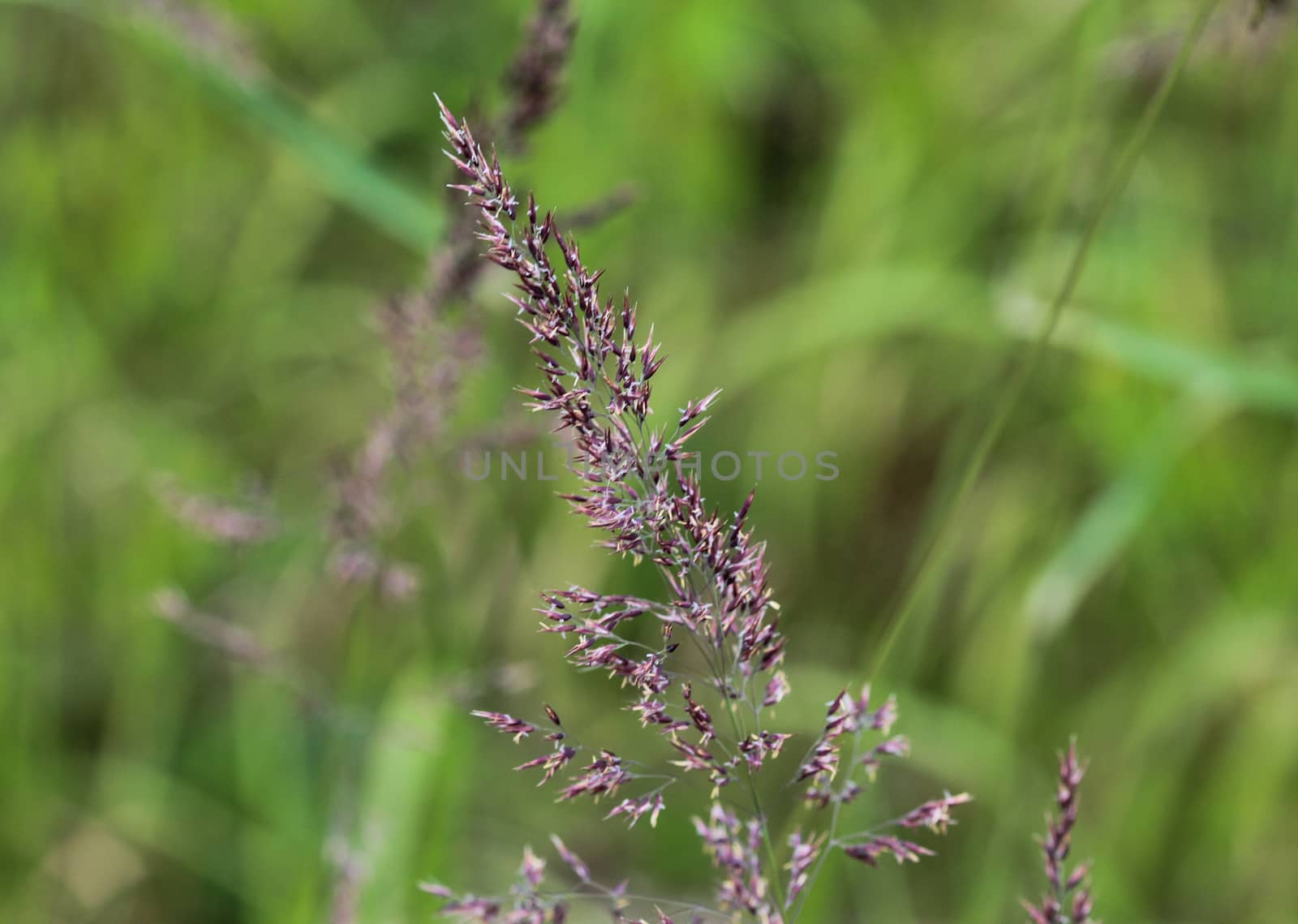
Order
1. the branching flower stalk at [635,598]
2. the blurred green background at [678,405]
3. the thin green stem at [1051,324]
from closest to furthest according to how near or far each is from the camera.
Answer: the branching flower stalk at [635,598] < the thin green stem at [1051,324] < the blurred green background at [678,405]

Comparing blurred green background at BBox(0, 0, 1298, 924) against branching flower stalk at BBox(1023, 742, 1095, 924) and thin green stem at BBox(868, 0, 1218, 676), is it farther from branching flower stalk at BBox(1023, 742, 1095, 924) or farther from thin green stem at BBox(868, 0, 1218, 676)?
branching flower stalk at BBox(1023, 742, 1095, 924)

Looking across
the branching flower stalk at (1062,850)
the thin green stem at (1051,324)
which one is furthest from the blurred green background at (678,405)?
the branching flower stalk at (1062,850)

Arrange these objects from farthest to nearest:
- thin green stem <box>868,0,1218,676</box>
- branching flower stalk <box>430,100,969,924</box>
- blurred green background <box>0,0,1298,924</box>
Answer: blurred green background <box>0,0,1298,924</box> → thin green stem <box>868,0,1218,676</box> → branching flower stalk <box>430,100,969,924</box>

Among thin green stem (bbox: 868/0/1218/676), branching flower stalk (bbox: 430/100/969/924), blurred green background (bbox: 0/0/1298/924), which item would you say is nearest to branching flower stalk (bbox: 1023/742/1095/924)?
branching flower stalk (bbox: 430/100/969/924)

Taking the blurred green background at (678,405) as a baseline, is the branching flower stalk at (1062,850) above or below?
below

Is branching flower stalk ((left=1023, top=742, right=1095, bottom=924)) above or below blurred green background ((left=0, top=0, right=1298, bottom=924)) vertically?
below

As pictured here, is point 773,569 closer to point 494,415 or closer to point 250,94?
point 494,415

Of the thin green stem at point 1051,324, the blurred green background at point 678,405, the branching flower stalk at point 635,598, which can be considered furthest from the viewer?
the blurred green background at point 678,405

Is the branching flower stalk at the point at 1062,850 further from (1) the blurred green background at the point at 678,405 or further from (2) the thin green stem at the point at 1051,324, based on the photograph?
(1) the blurred green background at the point at 678,405

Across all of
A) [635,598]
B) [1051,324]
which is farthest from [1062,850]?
[1051,324]
